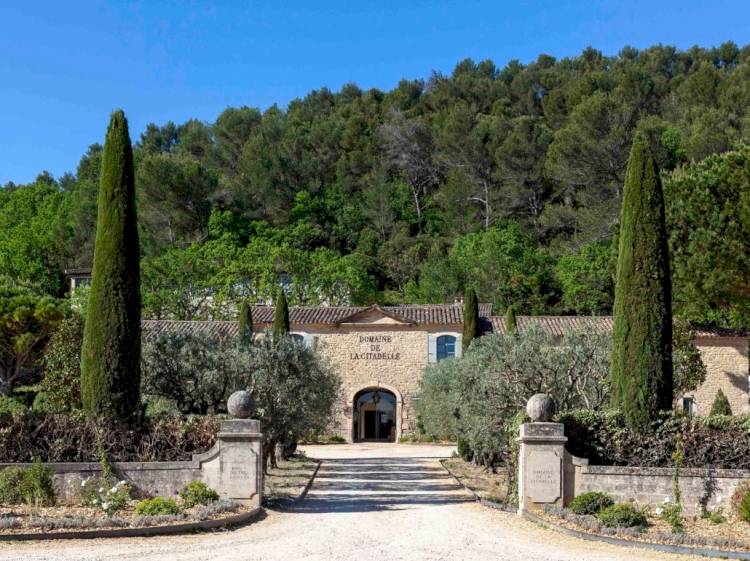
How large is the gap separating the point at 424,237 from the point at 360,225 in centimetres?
508

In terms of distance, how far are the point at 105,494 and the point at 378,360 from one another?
86.0ft

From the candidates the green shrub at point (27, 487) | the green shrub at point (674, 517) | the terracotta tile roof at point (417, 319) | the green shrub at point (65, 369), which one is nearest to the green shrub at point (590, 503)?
the green shrub at point (674, 517)

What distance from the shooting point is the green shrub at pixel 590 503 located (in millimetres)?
12961

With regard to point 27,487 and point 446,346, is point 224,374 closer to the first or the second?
point 27,487

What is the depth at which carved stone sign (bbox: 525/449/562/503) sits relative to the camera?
13.7m

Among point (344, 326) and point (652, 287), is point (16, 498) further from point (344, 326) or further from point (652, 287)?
point (344, 326)

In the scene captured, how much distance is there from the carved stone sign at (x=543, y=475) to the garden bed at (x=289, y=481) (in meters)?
4.19

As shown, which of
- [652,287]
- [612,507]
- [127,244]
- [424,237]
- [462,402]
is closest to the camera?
[612,507]

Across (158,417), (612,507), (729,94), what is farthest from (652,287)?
(729,94)

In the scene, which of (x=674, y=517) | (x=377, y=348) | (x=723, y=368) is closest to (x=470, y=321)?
(x=377, y=348)

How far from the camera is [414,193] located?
63.8 metres

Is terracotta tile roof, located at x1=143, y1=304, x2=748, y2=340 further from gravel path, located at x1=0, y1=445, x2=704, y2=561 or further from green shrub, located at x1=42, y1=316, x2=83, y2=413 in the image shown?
gravel path, located at x1=0, y1=445, x2=704, y2=561

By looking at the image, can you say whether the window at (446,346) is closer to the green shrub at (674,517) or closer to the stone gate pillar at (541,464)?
the stone gate pillar at (541,464)

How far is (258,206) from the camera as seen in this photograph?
61.8 meters
